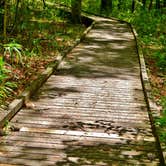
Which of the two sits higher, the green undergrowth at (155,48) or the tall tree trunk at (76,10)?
the tall tree trunk at (76,10)

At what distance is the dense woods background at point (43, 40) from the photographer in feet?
29.3

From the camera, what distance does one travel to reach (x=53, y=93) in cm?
866

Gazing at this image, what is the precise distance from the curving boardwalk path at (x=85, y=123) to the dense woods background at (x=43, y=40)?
47cm

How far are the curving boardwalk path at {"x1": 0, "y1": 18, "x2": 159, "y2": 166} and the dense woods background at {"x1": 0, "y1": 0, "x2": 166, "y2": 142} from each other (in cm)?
47

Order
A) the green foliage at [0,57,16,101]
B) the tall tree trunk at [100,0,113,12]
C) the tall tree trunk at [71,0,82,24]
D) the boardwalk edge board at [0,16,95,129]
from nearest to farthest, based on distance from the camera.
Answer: the boardwalk edge board at [0,16,95,129], the green foliage at [0,57,16,101], the tall tree trunk at [71,0,82,24], the tall tree trunk at [100,0,113,12]

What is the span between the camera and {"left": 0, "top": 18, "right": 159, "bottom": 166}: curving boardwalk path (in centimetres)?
529

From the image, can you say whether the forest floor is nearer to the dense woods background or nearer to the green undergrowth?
the dense woods background

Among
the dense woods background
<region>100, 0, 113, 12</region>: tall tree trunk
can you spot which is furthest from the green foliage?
<region>100, 0, 113, 12</region>: tall tree trunk

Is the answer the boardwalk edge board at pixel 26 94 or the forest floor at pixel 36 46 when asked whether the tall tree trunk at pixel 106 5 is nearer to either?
the forest floor at pixel 36 46

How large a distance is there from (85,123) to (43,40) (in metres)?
9.04

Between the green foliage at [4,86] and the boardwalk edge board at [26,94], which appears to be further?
the green foliage at [4,86]

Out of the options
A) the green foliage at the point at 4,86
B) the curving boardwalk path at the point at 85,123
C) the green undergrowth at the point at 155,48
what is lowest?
the green undergrowth at the point at 155,48

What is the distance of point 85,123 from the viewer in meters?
6.72

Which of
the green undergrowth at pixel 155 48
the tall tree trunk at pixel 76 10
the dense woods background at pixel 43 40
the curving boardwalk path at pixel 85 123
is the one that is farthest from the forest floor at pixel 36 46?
the green undergrowth at pixel 155 48
